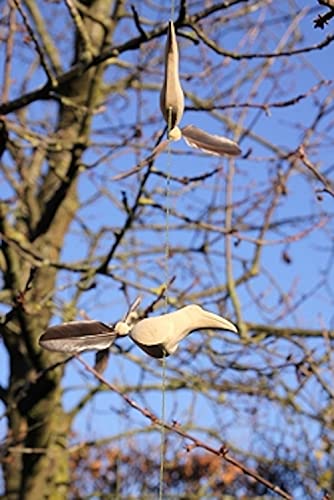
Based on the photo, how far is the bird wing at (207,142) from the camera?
22.0 inches

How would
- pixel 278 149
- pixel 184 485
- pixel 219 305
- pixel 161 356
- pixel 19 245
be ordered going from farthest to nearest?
pixel 184 485 < pixel 278 149 < pixel 219 305 < pixel 19 245 < pixel 161 356

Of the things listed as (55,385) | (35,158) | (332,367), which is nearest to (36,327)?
(55,385)

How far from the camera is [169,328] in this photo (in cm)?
46

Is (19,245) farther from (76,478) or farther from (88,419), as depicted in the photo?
(76,478)

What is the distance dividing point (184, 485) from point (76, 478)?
2.08 ft

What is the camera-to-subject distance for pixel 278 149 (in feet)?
9.95

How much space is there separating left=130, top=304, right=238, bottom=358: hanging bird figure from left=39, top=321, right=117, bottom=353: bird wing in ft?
0.10

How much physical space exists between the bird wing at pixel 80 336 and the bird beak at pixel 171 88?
0.45ft

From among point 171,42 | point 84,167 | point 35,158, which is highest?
point 35,158

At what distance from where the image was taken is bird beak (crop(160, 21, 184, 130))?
479 mm

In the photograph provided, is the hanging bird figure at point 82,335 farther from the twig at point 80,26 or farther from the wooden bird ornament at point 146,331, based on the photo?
the twig at point 80,26

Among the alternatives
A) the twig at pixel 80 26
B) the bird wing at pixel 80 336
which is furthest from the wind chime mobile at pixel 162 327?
the twig at pixel 80 26

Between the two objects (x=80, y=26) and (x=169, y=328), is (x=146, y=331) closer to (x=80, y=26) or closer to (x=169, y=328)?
(x=169, y=328)

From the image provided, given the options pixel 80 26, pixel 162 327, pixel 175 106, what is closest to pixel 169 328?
pixel 162 327
